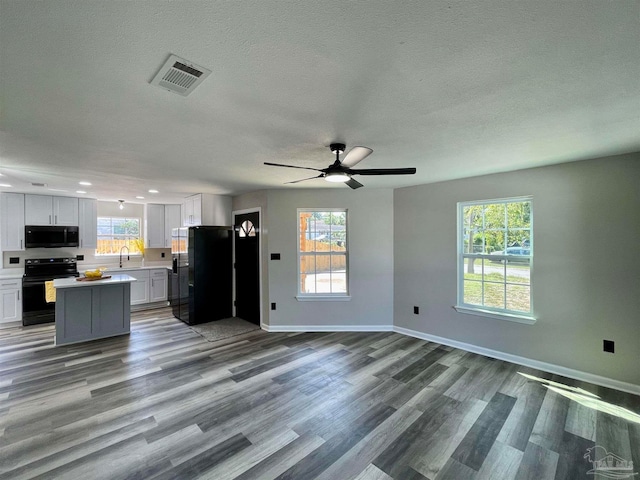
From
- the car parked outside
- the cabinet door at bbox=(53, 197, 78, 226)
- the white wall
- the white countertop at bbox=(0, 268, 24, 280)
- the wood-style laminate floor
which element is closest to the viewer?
the wood-style laminate floor

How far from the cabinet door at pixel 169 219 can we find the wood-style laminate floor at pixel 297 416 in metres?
3.31

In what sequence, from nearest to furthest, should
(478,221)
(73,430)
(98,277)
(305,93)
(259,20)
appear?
(259,20) < (305,93) < (73,430) < (478,221) < (98,277)

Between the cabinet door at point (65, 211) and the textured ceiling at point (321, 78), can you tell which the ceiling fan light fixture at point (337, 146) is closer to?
the textured ceiling at point (321, 78)

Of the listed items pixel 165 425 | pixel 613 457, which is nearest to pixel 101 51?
pixel 165 425

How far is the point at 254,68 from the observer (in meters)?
1.39

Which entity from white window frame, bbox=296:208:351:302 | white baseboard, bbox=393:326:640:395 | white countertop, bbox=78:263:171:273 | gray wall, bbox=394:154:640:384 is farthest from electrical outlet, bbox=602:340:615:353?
white countertop, bbox=78:263:171:273

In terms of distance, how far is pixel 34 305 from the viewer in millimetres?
5055

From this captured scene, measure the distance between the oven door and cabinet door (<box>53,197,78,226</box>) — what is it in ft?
3.95

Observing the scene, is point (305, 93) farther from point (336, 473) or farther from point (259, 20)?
point (336, 473)

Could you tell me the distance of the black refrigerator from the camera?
514 cm

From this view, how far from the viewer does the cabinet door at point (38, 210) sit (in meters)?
5.22

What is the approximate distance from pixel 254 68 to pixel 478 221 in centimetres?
368

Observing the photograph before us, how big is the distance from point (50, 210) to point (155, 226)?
5.95 feet

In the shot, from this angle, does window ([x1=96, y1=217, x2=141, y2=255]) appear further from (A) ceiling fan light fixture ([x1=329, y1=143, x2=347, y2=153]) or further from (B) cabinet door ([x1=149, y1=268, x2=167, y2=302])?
(A) ceiling fan light fixture ([x1=329, y1=143, x2=347, y2=153])
